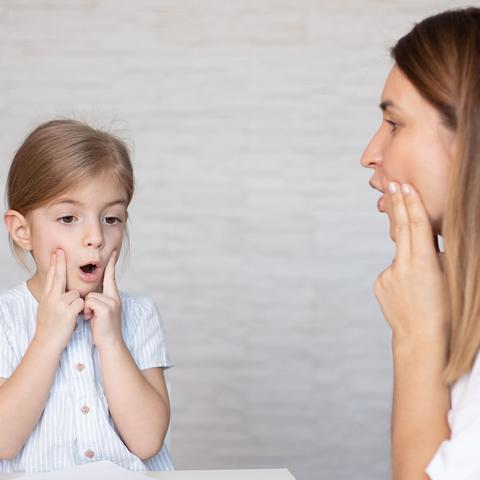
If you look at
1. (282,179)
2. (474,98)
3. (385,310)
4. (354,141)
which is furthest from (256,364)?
(474,98)

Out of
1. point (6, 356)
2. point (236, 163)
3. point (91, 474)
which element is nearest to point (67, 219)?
point (6, 356)

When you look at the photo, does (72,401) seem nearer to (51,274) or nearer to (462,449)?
(51,274)

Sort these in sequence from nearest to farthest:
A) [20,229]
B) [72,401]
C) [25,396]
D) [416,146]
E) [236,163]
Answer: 1. [416,146]
2. [25,396]
3. [72,401]
4. [20,229]
5. [236,163]

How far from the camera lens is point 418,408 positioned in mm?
1263

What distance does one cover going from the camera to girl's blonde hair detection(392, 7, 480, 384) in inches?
Answer: 48.3

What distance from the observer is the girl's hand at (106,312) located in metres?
1.66

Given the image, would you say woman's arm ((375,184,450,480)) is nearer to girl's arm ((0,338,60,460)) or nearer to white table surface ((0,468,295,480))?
white table surface ((0,468,295,480))

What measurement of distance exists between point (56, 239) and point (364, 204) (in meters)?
1.55

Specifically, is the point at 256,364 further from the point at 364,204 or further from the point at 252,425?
the point at 364,204

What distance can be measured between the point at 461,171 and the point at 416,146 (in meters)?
0.13

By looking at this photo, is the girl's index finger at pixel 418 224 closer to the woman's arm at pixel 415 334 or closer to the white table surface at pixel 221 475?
the woman's arm at pixel 415 334

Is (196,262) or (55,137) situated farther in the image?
(196,262)

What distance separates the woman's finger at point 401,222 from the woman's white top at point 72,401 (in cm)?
62

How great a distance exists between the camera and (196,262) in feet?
9.87
